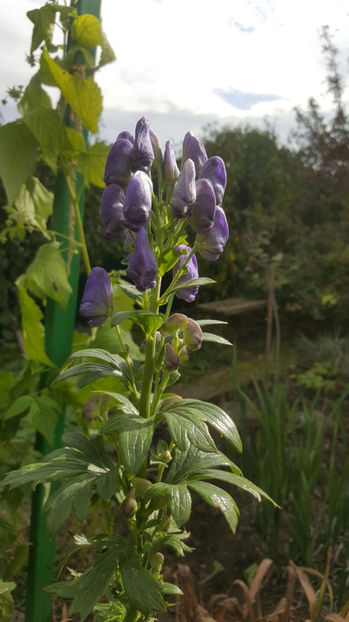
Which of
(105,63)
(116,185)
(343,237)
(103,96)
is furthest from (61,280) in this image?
(343,237)

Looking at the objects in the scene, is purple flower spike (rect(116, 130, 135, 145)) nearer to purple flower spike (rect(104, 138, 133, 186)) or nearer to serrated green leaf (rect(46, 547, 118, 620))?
purple flower spike (rect(104, 138, 133, 186))

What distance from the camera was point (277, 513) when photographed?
A: 8.00ft

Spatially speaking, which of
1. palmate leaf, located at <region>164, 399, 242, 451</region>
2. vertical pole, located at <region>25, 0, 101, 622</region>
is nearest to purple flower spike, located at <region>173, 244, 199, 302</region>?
palmate leaf, located at <region>164, 399, 242, 451</region>

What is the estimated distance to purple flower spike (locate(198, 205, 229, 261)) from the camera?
1008mm

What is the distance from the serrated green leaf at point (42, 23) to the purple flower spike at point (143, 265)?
4.04ft

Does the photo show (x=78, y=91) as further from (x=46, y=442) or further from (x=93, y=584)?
(x=93, y=584)

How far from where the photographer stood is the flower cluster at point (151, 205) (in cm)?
90

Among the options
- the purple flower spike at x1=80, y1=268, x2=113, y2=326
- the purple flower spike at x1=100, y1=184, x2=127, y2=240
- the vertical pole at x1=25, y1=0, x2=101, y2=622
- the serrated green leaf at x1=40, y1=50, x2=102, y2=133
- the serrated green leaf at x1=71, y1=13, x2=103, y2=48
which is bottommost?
the vertical pole at x1=25, y1=0, x2=101, y2=622

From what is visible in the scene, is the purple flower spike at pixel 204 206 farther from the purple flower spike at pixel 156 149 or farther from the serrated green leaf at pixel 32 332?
the serrated green leaf at pixel 32 332

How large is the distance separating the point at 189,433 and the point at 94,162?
1.17 meters

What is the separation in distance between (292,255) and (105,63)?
5.23 metres

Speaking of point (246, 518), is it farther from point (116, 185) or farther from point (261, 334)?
point (261, 334)

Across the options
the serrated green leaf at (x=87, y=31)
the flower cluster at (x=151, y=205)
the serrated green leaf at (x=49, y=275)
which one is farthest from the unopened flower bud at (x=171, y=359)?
the serrated green leaf at (x=87, y=31)

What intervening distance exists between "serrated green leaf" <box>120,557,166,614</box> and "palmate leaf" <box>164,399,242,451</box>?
0.88 ft
